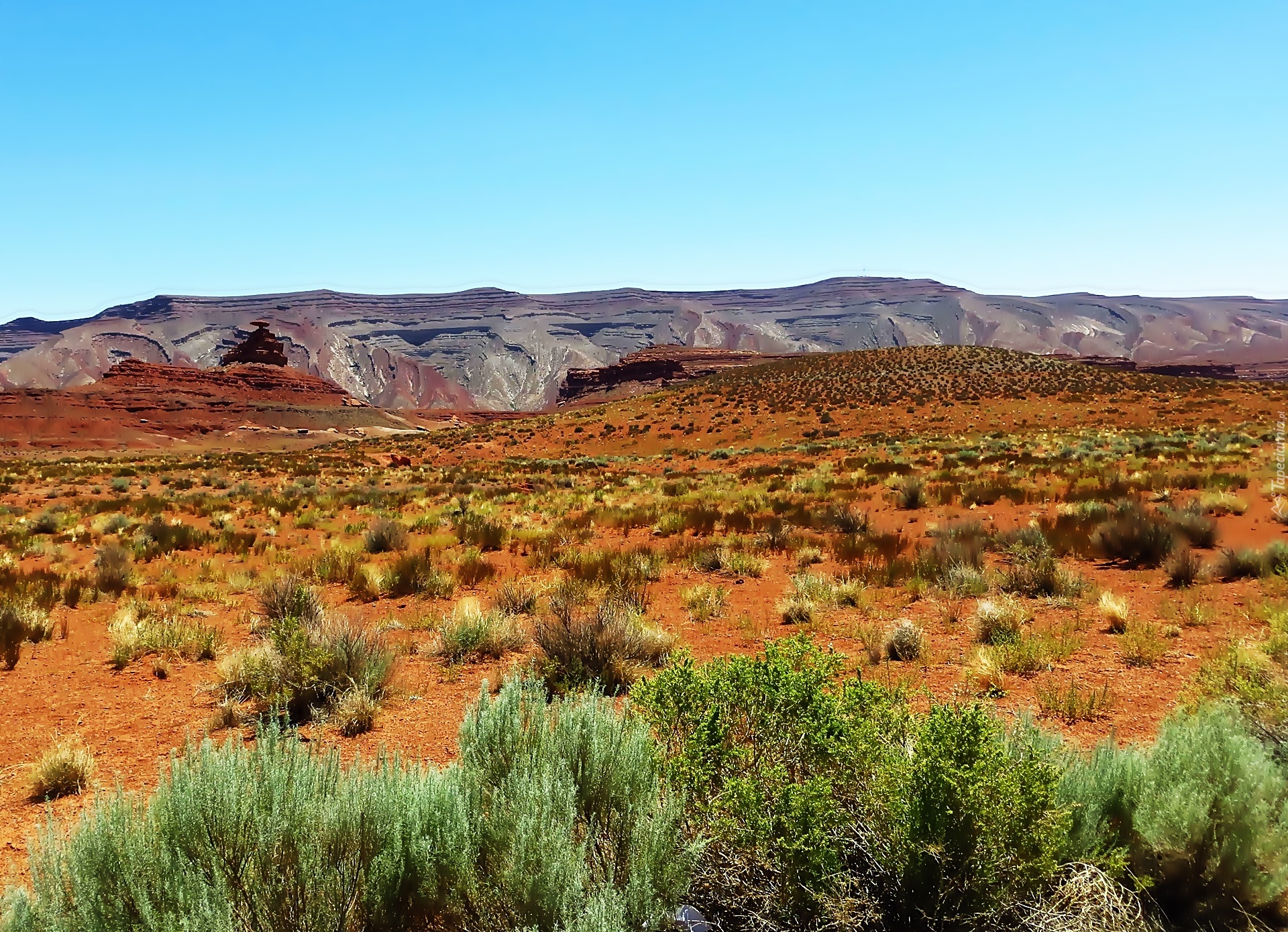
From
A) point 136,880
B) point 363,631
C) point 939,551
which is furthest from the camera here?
point 939,551

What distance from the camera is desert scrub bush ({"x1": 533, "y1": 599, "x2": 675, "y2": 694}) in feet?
19.3

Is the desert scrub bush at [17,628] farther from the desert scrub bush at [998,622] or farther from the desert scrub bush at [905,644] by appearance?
the desert scrub bush at [998,622]

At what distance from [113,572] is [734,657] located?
416 inches

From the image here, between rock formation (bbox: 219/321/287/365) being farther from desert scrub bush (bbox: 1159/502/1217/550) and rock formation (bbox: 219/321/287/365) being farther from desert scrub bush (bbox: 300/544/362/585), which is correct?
desert scrub bush (bbox: 1159/502/1217/550)

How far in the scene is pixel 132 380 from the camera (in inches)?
3314

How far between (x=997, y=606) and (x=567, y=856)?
6.82 metres

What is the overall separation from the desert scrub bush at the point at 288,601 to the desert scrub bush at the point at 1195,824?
23.1ft

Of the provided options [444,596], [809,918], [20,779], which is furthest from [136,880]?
[444,596]

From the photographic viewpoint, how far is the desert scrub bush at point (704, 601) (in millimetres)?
8250

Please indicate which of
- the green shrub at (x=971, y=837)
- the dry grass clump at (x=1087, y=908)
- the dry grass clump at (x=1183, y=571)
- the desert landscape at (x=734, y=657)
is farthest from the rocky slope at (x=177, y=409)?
the dry grass clump at (x=1087, y=908)

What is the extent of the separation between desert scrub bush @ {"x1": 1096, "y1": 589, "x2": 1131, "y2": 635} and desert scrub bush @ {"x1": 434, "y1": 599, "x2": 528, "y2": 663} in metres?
6.12

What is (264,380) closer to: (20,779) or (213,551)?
(213,551)

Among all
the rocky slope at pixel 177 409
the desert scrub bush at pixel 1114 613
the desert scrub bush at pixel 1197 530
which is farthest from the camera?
the rocky slope at pixel 177 409

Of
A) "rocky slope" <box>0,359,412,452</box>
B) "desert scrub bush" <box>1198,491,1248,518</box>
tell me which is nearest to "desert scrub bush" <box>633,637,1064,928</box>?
"desert scrub bush" <box>1198,491,1248,518</box>
